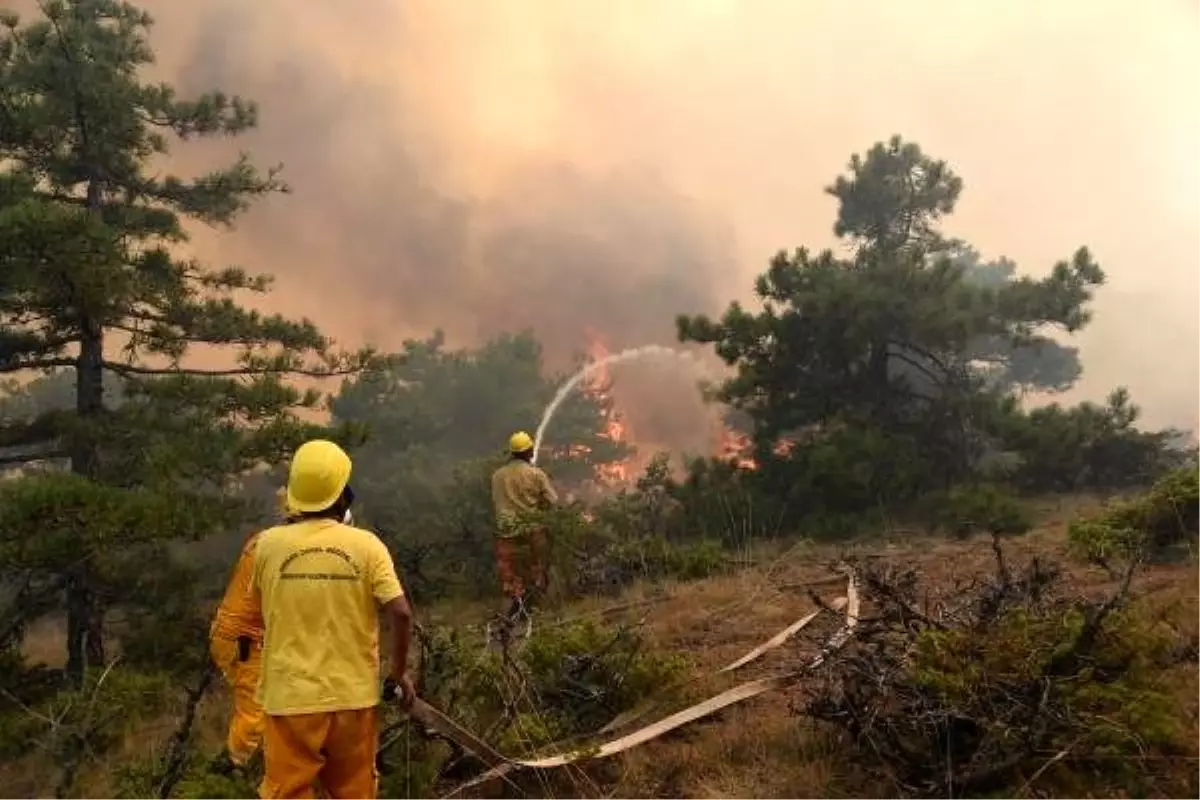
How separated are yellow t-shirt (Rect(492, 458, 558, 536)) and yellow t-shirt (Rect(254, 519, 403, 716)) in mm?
5679

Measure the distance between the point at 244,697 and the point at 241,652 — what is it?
1.02 ft

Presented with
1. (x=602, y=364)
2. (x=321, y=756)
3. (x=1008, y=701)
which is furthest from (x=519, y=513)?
(x=602, y=364)

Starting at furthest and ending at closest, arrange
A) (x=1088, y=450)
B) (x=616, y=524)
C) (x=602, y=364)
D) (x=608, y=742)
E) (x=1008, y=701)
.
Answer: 1. (x=602, y=364)
2. (x=1088, y=450)
3. (x=616, y=524)
4. (x=608, y=742)
5. (x=1008, y=701)

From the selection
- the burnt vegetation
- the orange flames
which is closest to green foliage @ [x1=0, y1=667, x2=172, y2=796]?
the burnt vegetation

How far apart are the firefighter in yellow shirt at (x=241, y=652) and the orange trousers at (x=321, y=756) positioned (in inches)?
17.8

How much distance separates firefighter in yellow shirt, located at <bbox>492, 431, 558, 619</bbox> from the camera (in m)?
8.95

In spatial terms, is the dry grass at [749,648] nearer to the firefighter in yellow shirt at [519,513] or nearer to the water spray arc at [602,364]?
the firefighter in yellow shirt at [519,513]

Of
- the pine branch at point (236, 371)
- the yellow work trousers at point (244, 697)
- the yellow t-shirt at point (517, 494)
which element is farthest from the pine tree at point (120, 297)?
the yellow work trousers at point (244, 697)

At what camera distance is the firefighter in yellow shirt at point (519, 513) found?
895cm

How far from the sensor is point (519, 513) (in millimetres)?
8938

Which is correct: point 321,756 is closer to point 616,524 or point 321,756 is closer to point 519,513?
point 519,513

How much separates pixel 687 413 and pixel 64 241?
2866cm

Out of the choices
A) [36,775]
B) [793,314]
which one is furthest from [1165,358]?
[36,775]

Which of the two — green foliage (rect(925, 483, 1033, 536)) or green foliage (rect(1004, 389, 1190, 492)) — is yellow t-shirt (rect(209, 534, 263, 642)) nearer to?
green foliage (rect(925, 483, 1033, 536))
